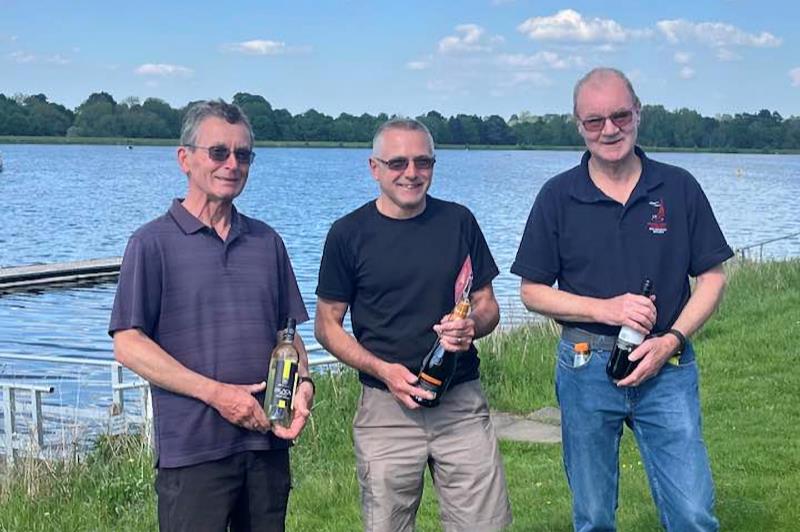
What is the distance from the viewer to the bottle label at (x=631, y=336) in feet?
13.1

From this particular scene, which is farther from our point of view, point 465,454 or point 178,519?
point 465,454

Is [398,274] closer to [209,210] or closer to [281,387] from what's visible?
[281,387]

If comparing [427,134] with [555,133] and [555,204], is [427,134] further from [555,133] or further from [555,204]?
[555,133]

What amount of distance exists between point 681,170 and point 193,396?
2.28m

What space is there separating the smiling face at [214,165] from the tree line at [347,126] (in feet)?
360

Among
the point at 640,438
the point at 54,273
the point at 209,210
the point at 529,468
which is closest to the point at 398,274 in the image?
the point at 209,210

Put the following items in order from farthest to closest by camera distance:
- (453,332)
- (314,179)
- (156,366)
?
1. (314,179)
2. (453,332)
3. (156,366)

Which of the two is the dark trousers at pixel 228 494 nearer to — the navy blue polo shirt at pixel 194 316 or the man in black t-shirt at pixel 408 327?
the navy blue polo shirt at pixel 194 316

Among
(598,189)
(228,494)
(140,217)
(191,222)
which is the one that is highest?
(598,189)

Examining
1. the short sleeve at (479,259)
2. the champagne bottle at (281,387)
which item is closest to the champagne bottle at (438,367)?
the short sleeve at (479,259)

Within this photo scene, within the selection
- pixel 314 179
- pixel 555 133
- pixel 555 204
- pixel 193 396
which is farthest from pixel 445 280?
pixel 555 133

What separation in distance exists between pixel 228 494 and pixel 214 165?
127 centimetres

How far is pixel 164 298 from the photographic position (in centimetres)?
375

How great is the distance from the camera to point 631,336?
399cm
